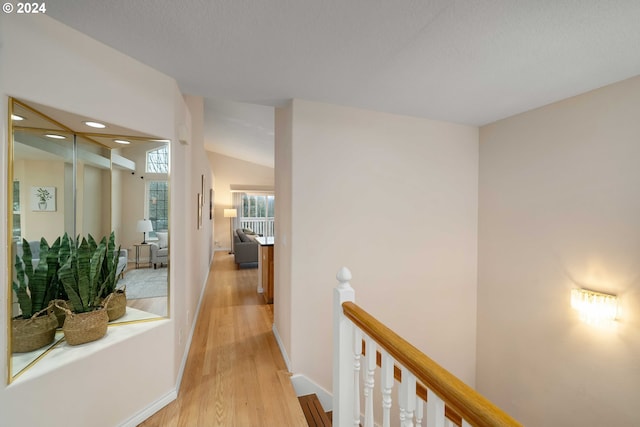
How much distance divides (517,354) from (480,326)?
43cm

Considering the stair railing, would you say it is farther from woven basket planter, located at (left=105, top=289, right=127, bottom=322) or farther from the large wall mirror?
woven basket planter, located at (left=105, top=289, right=127, bottom=322)

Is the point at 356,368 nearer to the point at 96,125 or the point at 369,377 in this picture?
the point at 369,377

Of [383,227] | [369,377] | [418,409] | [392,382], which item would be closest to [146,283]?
[369,377]

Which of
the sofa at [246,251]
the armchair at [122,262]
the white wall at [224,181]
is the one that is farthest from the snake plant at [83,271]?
the white wall at [224,181]

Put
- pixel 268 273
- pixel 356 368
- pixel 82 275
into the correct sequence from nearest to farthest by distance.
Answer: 1. pixel 356 368
2. pixel 82 275
3. pixel 268 273

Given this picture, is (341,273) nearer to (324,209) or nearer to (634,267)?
(324,209)

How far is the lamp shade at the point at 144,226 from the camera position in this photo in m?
1.97


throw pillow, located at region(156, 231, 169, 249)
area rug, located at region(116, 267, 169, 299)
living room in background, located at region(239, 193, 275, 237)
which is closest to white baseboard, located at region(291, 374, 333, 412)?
area rug, located at region(116, 267, 169, 299)

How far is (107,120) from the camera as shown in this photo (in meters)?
1.57

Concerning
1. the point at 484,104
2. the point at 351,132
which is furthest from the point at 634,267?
the point at 351,132

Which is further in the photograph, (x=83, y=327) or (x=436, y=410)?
(x=83, y=327)

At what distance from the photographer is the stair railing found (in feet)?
2.47

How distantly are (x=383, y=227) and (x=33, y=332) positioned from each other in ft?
8.28

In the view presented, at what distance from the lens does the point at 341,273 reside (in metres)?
1.43
